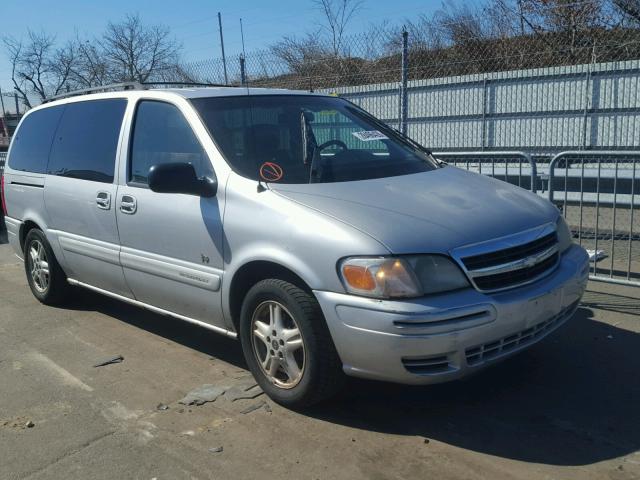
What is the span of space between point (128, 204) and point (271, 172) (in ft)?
3.99

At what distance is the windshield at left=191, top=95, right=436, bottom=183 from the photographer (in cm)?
399

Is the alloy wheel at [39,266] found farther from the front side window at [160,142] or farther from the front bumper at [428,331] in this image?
the front bumper at [428,331]

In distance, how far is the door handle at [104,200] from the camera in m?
4.71

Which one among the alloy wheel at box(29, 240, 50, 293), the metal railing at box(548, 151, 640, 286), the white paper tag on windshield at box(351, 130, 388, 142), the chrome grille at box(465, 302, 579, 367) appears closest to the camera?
the chrome grille at box(465, 302, 579, 367)

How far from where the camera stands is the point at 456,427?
3.46 metres

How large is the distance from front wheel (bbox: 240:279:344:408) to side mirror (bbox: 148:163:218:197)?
700 mm

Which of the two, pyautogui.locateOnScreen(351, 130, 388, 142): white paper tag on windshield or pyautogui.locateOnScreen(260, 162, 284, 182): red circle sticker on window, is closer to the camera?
pyautogui.locateOnScreen(260, 162, 284, 182): red circle sticker on window

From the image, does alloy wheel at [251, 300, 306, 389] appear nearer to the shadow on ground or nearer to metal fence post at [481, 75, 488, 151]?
the shadow on ground

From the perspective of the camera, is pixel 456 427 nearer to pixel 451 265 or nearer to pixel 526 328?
pixel 526 328

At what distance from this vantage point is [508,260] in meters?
3.40

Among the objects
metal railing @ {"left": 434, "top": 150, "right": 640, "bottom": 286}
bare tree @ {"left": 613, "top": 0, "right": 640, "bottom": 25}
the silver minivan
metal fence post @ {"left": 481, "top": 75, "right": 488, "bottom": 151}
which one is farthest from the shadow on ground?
bare tree @ {"left": 613, "top": 0, "right": 640, "bottom": 25}

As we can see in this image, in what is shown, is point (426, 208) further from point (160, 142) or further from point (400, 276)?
point (160, 142)

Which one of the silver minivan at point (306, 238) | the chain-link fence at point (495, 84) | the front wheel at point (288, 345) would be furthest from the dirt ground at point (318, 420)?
the chain-link fence at point (495, 84)

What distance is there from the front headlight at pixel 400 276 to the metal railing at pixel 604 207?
3120 mm
